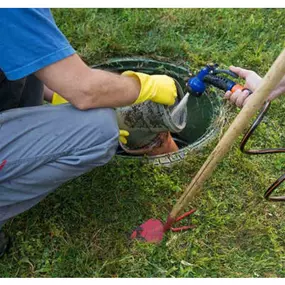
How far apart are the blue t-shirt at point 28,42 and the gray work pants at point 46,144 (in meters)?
0.25

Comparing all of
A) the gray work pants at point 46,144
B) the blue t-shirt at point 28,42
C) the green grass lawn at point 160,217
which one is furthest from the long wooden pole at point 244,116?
the blue t-shirt at point 28,42

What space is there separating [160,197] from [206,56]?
1.10m

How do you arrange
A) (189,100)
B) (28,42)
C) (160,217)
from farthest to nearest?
(189,100) → (160,217) → (28,42)

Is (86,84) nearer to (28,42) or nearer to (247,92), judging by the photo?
(28,42)

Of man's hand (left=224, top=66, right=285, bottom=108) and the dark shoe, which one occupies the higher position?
man's hand (left=224, top=66, right=285, bottom=108)

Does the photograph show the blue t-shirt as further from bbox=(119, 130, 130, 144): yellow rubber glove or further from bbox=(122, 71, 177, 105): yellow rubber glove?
bbox=(119, 130, 130, 144): yellow rubber glove

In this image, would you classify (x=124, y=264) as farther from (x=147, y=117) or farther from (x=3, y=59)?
(x=3, y=59)

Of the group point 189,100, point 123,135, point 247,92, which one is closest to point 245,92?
point 247,92

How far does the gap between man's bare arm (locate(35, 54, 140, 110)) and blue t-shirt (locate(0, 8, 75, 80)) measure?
4 centimetres

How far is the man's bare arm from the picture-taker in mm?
1524

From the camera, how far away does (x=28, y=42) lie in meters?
1.44

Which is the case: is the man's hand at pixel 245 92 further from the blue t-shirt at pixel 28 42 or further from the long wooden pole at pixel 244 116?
the blue t-shirt at pixel 28 42

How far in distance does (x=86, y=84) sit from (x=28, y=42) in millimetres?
257

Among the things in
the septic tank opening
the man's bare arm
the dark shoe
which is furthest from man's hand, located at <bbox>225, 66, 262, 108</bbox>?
the dark shoe
